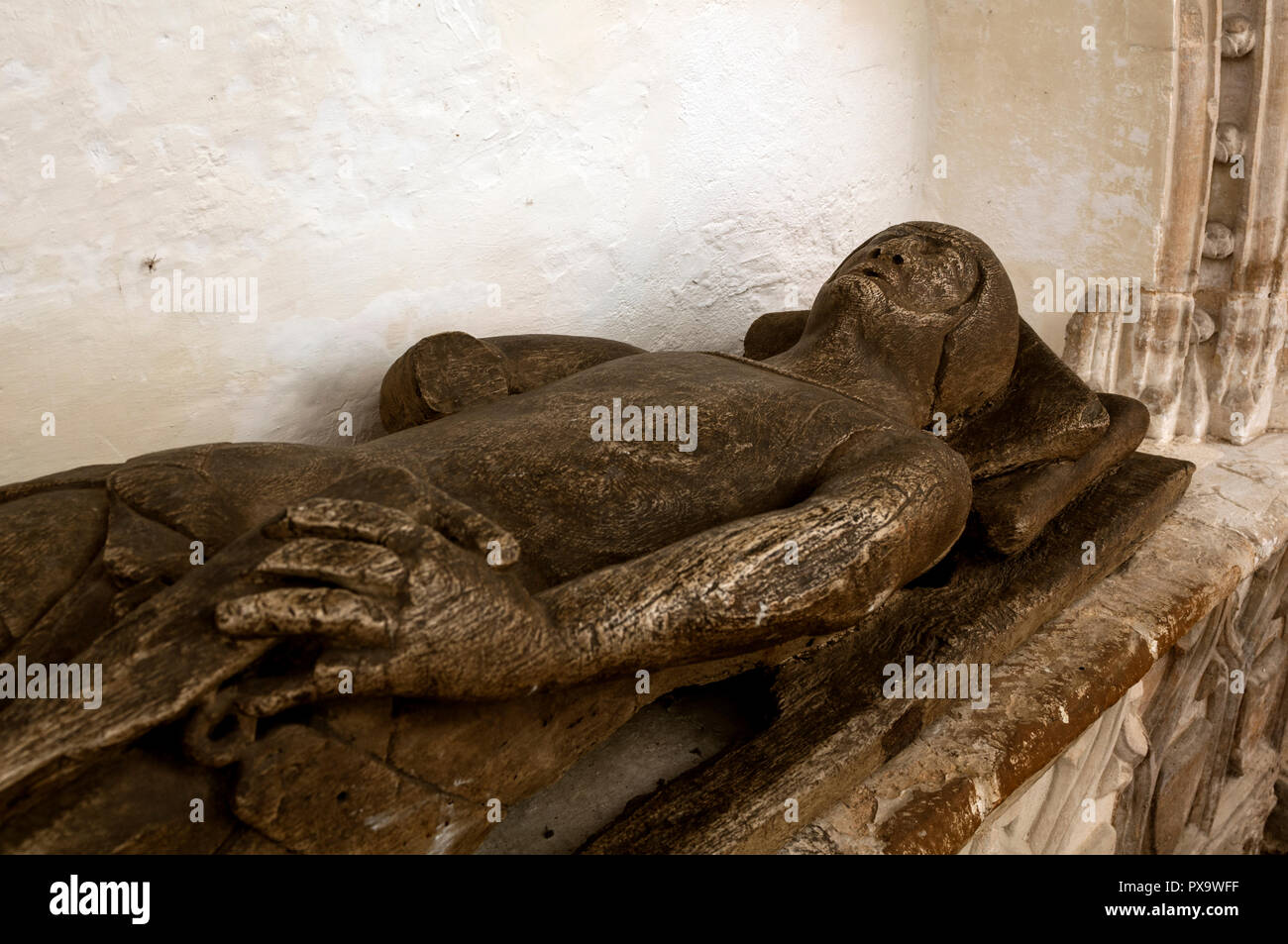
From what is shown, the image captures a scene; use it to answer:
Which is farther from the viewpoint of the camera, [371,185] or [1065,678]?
[371,185]

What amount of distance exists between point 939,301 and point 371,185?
152cm

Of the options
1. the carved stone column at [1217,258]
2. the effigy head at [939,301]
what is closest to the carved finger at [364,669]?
the effigy head at [939,301]

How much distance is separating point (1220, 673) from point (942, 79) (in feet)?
Result: 8.28

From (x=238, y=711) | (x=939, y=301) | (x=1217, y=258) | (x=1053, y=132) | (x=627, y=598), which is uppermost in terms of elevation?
(x=1053, y=132)

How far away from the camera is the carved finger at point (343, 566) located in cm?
161

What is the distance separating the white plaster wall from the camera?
98.7 inches

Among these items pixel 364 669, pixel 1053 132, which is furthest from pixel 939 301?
pixel 1053 132

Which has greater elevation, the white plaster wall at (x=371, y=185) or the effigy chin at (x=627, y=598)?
the white plaster wall at (x=371, y=185)

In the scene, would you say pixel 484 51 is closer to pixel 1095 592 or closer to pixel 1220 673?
pixel 1095 592

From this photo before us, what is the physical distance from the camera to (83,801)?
1533 millimetres

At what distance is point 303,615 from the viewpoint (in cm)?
157

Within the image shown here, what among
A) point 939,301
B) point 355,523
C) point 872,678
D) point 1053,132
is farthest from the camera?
point 1053,132

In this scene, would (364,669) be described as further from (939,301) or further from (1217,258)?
(1217,258)

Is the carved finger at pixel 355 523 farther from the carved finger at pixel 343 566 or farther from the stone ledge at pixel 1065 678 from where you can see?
the stone ledge at pixel 1065 678
